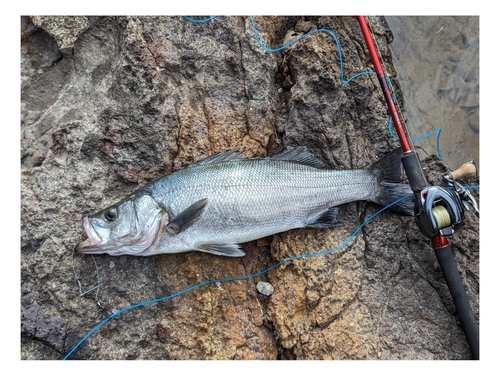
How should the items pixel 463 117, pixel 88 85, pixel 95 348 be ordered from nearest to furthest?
pixel 95 348, pixel 88 85, pixel 463 117

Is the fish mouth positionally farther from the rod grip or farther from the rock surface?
the rod grip

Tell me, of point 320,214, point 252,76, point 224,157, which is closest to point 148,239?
point 224,157

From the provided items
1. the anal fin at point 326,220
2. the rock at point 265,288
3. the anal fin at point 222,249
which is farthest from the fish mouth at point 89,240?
the anal fin at point 326,220

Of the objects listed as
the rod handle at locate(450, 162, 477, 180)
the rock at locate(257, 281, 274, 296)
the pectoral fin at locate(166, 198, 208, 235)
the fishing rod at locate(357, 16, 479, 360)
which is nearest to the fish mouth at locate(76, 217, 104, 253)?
the pectoral fin at locate(166, 198, 208, 235)

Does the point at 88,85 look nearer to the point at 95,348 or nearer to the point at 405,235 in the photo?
the point at 95,348

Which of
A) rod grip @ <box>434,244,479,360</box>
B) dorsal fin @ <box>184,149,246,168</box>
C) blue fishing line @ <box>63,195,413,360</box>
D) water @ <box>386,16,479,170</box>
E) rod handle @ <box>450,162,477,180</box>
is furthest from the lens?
water @ <box>386,16,479,170</box>

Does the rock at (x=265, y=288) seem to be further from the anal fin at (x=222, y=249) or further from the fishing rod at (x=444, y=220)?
the fishing rod at (x=444, y=220)

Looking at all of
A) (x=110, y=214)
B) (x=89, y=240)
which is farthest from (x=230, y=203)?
(x=89, y=240)
